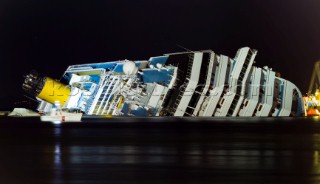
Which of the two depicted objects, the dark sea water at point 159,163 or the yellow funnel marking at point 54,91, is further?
the yellow funnel marking at point 54,91

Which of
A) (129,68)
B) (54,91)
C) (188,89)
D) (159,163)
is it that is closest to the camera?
(159,163)

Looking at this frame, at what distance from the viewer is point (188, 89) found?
66.2m

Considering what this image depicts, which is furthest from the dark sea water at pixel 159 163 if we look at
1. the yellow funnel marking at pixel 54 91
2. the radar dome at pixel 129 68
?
the yellow funnel marking at pixel 54 91

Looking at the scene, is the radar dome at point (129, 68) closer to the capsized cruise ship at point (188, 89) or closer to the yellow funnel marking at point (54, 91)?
the capsized cruise ship at point (188, 89)

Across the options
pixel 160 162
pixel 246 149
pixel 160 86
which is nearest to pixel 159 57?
pixel 160 86

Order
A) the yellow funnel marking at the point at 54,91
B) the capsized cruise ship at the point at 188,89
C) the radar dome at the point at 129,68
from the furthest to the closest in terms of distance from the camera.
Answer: the yellow funnel marking at the point at 54,91, the radar dome at the point at 129,68, the capsized cruise ship at the point at 188,89

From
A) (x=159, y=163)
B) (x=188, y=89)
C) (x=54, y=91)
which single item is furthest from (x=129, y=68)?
(x=159, y=163)

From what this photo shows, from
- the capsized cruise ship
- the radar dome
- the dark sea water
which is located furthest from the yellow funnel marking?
the dark sea water

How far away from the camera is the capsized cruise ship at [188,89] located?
67125 millimetres

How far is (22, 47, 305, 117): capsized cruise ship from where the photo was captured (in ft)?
220

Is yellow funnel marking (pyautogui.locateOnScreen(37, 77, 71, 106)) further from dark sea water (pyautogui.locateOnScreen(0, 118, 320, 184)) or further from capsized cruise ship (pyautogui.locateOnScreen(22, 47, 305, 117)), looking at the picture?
dark sea water (pyautogui.locateOnScreen(0, 118, 320, 184))

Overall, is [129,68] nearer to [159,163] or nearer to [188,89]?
[188,89]

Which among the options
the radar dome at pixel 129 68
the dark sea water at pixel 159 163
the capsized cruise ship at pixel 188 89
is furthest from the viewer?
the radar dome at pixel 129 68

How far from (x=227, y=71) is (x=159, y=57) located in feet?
29.3
